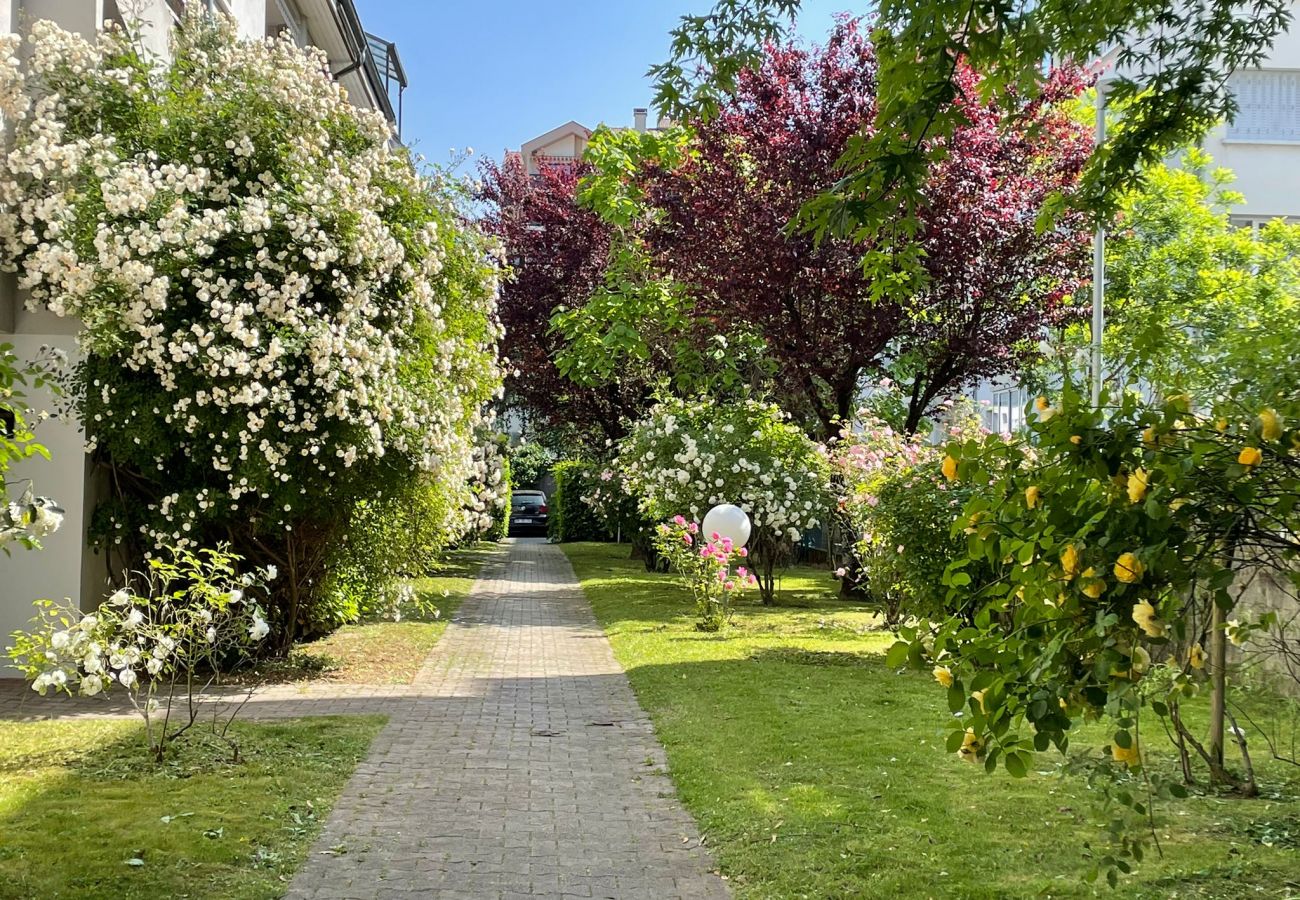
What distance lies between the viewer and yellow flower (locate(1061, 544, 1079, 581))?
2.64 m

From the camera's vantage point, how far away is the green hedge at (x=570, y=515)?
4000cm

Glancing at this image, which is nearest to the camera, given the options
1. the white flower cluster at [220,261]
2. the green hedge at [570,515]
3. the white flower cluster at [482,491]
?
the white flower cluster at [220,261]

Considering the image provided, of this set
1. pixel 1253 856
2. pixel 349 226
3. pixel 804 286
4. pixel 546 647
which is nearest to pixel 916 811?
pixel 1253 856

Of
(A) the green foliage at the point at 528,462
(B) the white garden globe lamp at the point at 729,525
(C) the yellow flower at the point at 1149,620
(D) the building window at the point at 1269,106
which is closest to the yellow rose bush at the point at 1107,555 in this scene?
(C) the yellow flower at the point at 1149,620

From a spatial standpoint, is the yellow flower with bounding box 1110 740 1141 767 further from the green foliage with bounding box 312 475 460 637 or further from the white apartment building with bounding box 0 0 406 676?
the white apartment building with bounding box 0 0 406 676

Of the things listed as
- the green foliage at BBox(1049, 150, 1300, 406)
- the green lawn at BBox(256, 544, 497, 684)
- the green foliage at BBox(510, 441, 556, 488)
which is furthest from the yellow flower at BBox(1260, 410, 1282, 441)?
the green foliage at BBox(510, 441, 556, 488)

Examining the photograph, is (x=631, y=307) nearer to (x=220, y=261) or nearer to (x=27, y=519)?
(x=220, y=261)

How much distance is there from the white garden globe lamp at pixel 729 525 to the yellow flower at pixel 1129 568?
13134 mm

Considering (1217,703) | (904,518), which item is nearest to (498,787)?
(1217,703)

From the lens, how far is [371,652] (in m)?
13.1

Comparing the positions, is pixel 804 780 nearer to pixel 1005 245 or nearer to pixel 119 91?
pixel 119 91

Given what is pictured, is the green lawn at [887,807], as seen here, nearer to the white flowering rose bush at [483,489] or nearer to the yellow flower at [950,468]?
the yellow flower at [950,468]

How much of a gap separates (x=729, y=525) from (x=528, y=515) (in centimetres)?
3222

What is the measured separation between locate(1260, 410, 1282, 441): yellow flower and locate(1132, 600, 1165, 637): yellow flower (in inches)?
20.0
